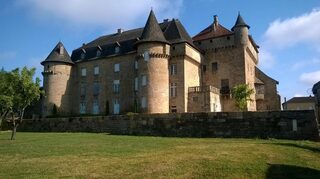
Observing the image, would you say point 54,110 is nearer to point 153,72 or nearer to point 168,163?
point 153,72

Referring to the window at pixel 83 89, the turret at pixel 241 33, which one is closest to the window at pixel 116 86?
the window at pixel 83 89

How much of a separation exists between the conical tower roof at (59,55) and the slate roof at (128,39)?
1.51 metres

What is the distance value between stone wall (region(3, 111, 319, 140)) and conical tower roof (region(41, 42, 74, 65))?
24.7 meters

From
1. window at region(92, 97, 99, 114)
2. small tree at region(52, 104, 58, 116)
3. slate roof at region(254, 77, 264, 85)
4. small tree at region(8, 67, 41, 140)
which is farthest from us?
small tree at region(52, 104, 58, 116)

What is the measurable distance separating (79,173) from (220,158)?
4.59 m

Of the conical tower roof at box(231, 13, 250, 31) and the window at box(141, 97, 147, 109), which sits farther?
the conical tower roof at box(231, 13, 250, 31)

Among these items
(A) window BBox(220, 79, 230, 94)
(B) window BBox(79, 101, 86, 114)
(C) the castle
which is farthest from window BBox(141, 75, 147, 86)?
(B) window BBox(79, 101, 86, 114)

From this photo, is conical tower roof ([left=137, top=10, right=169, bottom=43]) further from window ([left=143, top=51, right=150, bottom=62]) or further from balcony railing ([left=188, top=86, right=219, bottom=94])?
balcony railing ([left=188, top=86, right=219, bottom=94])

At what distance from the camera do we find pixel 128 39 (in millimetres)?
48031

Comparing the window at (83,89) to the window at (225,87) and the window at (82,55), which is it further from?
the window at (225,87)

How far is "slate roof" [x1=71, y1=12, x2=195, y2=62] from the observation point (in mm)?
42019

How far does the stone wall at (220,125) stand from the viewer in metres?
18.8

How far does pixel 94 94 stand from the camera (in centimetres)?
4972

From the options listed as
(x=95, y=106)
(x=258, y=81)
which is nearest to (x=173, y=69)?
(x=258, y=81)
